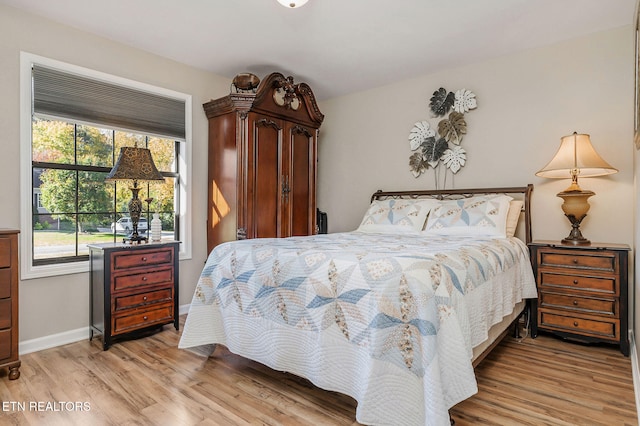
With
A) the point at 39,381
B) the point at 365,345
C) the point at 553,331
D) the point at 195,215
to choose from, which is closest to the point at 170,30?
the point at 195,215

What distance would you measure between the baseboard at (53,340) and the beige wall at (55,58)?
0.03 meters

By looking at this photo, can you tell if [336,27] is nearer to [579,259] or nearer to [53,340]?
[579,259]

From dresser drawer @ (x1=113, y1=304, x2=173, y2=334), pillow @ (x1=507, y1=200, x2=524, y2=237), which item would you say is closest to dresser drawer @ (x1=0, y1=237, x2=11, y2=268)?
dresser drawer @ (x1=113, y1=304, x2=173, y2=334)

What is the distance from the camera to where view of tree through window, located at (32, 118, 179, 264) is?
289 centimetres

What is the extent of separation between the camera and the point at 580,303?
2770 mm

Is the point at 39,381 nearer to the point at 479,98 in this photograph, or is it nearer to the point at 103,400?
the point at 103,400

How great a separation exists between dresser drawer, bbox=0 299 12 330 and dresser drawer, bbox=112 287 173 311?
0.65 m

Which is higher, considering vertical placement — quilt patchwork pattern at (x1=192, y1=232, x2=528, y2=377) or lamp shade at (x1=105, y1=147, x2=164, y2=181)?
lamp shade at (x1=105, y1=147, x2=164, y2=181)

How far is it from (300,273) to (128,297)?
1.67 metres

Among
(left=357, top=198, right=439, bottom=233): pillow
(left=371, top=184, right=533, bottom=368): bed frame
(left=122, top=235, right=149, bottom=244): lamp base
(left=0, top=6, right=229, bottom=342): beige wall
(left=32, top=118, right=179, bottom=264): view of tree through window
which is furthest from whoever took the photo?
(left=357, top=198, right=439, bottom=233): pillow

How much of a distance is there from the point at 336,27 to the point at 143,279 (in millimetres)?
2549

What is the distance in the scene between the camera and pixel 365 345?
5.39ft

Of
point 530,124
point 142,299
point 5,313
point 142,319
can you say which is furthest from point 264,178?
point 530,124

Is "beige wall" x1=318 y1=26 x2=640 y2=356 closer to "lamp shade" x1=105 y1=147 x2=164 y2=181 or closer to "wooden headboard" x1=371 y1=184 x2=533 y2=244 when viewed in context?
"wooden headboard" x1=371 y1=184 x2=533 y2=244
